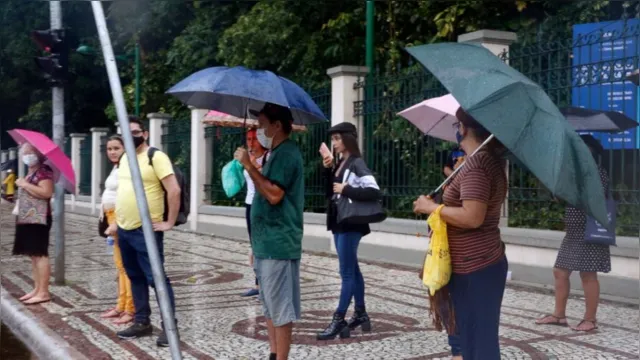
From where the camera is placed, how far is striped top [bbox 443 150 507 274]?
3918mm

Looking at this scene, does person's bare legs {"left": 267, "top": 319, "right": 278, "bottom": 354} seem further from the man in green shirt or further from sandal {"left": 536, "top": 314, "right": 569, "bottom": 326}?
sandal {"left": 536, "top": 314, "right": 569, "bottom": 326}

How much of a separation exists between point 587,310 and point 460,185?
325cm

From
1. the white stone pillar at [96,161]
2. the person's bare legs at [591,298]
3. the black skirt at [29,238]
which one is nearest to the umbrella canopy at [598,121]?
the person's bare legs at [591,298]

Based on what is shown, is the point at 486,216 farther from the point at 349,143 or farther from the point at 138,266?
the point at 138,266

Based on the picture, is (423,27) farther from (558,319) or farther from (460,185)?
(460,185)

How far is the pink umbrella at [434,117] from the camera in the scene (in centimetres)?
579

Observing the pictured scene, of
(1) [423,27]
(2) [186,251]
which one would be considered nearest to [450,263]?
(2) [186,251]

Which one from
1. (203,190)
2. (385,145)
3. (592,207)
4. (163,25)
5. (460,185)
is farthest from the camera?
(163,25)

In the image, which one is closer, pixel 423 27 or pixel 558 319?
pixel 558 319

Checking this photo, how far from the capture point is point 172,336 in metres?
4.75

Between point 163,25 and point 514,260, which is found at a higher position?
point 163,25

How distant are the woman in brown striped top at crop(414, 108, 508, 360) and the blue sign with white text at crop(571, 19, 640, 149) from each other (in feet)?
15.5

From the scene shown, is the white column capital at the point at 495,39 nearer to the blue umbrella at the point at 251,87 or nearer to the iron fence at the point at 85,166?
the blue umbrella at the point at 251,87

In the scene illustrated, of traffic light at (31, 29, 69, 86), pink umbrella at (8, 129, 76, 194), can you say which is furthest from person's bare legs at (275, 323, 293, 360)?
traffic light at (31, 29, 69, 86)
